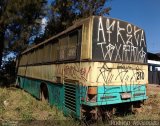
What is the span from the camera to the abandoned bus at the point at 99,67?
6.66 metres

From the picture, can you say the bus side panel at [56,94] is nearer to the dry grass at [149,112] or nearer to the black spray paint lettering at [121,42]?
the dry grass at [149,112]

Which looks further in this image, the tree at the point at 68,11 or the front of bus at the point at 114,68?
the tree at the point at 68,11

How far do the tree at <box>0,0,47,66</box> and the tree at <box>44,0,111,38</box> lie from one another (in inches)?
80.9

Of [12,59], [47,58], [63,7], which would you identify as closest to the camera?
[47,58]

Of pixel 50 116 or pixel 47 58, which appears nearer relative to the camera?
pixel 50 116

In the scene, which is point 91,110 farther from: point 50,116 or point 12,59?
point 12,59

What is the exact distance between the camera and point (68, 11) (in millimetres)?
Answer: 23953

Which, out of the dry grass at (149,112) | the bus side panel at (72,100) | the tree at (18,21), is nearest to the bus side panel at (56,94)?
the bus side panel at (72,100)

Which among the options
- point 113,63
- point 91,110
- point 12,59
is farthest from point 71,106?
point 12,59

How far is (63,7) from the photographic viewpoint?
24031mm

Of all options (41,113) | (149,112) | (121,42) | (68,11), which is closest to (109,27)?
(121,42)

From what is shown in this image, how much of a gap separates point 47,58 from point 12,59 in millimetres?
20205

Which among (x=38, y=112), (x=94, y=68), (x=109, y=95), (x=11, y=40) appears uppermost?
(x=11, y=40)

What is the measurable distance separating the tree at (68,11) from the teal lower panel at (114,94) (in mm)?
15031
